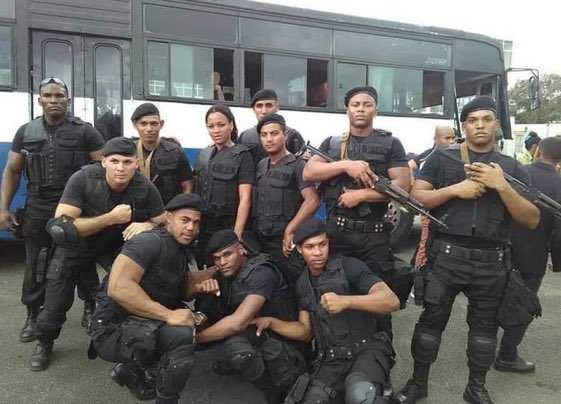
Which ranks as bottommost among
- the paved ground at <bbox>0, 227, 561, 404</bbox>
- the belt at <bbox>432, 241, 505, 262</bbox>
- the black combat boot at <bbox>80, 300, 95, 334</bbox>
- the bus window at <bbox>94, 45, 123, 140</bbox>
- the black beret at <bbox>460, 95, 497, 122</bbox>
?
the paved ground at <bbox>0, 227, 561, 404</bbox>

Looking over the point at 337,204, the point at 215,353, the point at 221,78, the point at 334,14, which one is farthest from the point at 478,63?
the point at 215,353

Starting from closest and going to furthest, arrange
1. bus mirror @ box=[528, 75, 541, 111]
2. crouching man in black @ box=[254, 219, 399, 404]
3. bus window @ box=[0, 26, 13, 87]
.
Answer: crouching man in black @ box=[254, 219, 399, 404]
bus window @ box=[0, 26, 13, 87]
bus mirror @ box=[528, 75, 541, 111]

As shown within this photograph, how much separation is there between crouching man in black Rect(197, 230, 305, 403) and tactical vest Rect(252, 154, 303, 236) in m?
0.43

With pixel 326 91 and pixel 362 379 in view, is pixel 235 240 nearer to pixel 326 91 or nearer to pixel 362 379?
pixel 362 379

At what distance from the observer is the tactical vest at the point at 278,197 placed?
3.35 m

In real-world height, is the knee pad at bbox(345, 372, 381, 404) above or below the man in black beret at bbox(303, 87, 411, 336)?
below

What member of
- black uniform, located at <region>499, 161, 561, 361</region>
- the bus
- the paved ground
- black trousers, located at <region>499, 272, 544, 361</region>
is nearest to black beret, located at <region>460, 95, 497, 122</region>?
black uniform, located at <region>499, 161, 561, 361</region>

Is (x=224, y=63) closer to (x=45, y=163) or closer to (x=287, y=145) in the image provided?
(x=287, y=145)

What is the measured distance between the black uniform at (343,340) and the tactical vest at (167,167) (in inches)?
59.9

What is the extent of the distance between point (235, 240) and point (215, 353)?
0.63 metres

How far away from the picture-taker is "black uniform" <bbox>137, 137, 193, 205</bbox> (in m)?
3.74

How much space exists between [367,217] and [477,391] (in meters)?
1.14

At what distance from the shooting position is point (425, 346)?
9.14ft

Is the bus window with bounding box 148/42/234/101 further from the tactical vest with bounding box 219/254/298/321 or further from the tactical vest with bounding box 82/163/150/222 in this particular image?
the tactical vest with bounding box 219/254/298/321
